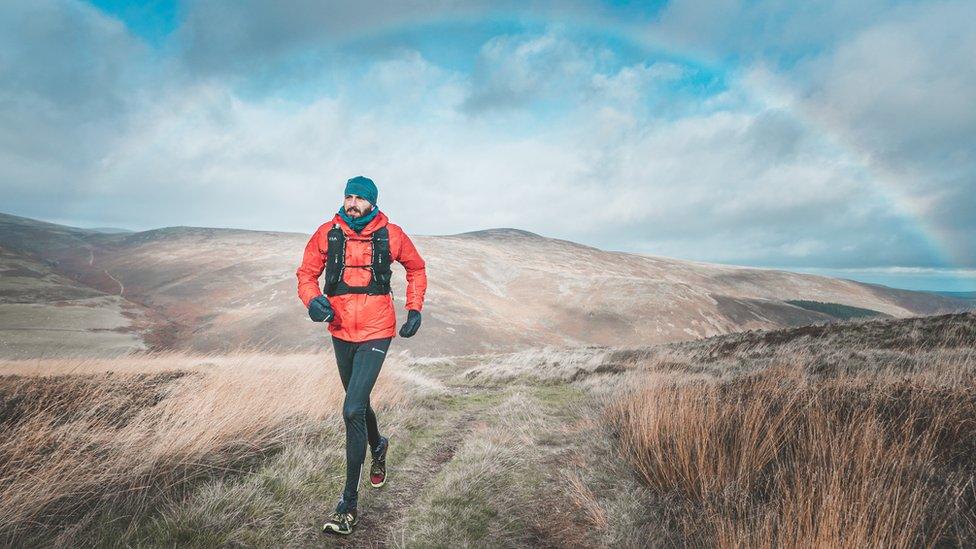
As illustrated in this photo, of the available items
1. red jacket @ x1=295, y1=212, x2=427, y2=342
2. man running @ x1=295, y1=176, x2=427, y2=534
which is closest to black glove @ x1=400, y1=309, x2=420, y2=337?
man running @ x1=295, y1=176, x2=427, y2=534

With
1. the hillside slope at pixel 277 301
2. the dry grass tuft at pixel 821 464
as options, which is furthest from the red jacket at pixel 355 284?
the hillside slope at pixel 277 301

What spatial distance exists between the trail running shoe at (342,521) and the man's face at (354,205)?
108 inches

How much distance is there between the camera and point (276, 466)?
4.30 meters

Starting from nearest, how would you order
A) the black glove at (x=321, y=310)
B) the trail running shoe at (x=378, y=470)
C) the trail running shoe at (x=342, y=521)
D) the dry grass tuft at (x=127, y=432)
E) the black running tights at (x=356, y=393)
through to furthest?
the dry grass tuft at (x=127, y=432) < the trail running shoe at (x=342, y=521) < the black running tights at (x=356, y=393) < the black glove at (x=321, y=310) < the trail running shoe at (x=378, y=470)

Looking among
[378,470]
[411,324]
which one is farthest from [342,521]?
[411,324]

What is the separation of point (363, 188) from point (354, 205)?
0.75ft

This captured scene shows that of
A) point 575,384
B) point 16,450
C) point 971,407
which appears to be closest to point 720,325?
point 575,384

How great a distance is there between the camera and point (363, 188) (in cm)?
414

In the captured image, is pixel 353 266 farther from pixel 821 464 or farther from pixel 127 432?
pixel 821 464

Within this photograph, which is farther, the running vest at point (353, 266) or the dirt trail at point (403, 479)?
the running vest at point (353, 266)

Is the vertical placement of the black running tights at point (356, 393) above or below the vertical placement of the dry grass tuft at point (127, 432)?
above

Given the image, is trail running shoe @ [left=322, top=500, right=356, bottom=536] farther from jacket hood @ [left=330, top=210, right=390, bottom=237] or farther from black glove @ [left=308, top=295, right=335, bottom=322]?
jacket hood @ [left=330, top=210, right=390, bottom=237]

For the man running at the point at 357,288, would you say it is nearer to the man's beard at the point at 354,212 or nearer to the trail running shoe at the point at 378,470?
the man's beard at the point at 354,212

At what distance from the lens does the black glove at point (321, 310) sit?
3816 millimetres
